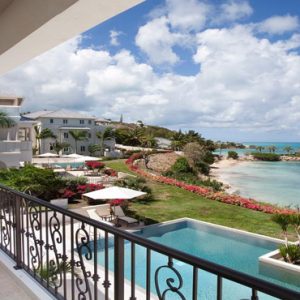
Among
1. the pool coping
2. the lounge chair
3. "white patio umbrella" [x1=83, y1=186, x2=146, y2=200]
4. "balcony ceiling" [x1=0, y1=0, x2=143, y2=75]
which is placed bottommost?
the pool coping

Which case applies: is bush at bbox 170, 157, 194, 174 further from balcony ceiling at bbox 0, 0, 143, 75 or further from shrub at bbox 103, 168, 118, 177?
balcony ceiling at bbox 0, 0, 143, 75

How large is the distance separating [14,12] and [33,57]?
702mm

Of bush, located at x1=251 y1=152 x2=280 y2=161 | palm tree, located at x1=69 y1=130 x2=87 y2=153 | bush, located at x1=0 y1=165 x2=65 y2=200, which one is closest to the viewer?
bush, located at x1=0 y1=165 x2=65 y2=200

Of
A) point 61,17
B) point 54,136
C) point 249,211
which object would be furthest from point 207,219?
point 54,136

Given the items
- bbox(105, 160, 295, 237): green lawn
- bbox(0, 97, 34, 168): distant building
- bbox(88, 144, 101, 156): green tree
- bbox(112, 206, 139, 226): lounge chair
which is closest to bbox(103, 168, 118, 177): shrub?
bbox(0, 97, 34, 168): distant building

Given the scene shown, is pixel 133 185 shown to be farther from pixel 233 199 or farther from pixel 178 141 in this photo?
pixel 178 141

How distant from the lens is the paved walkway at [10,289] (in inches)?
130

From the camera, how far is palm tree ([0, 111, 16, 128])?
23.5 m

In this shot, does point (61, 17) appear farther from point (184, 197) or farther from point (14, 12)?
point (184, 197)

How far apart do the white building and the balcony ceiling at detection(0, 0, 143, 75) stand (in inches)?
1630

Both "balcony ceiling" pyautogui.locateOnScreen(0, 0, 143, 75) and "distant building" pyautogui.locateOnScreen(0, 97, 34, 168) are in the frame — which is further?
"distant building" pyautogui.locateOnScreen(0, 97, 34, 168)

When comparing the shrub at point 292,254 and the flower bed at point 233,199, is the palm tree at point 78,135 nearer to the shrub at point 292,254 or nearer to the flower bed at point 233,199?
the flower bed at point 233,199

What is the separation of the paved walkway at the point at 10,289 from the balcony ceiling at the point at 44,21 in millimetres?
2388

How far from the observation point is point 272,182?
3544cm
